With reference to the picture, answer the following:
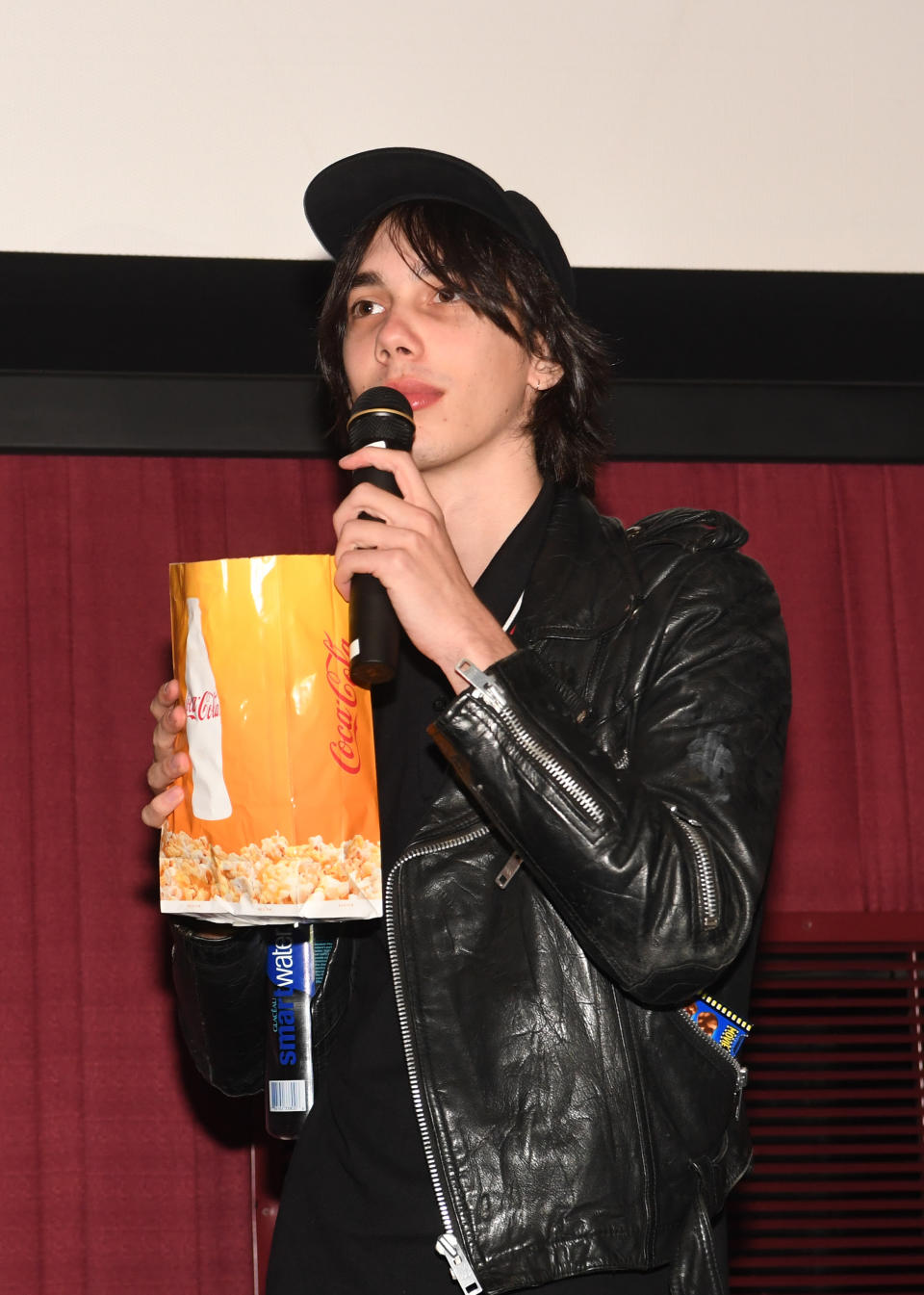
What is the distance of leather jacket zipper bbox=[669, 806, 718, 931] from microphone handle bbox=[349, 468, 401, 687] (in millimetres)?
260

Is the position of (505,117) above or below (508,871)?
above

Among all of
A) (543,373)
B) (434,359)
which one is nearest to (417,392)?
(434,359)

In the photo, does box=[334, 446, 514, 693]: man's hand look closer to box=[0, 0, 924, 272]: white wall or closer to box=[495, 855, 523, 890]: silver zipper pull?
box=[495, 855, 523, 890]: silver zipper pull

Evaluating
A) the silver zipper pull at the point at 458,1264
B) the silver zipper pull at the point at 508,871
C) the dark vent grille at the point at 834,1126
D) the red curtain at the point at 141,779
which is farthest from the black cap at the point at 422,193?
the dark vent grille at the point at 834,1126

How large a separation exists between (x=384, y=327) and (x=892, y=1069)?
2015mm

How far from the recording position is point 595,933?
3.89 feet

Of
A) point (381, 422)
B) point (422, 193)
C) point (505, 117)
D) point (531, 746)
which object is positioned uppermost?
point (505, 117)

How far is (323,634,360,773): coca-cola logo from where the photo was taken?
1256mm

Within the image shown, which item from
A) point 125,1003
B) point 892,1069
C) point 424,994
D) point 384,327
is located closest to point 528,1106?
point 424,994

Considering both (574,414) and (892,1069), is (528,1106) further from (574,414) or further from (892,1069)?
(892,1069)

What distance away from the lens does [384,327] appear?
158 centimetres

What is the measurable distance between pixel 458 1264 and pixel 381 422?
697 millimetres

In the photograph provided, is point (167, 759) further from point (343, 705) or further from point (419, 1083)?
point (419, 1083)

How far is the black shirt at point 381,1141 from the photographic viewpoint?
127cm
